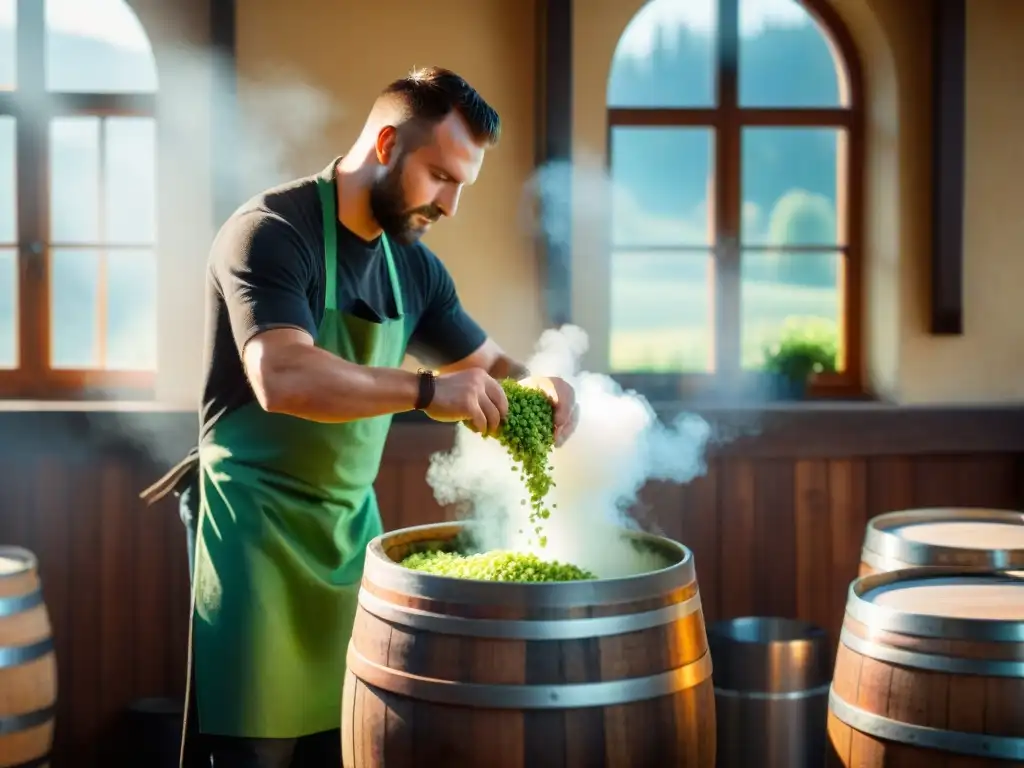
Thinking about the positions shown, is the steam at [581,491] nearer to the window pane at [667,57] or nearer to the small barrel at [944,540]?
the small barrel at [944,540]

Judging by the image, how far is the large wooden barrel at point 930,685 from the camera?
1.90 meters

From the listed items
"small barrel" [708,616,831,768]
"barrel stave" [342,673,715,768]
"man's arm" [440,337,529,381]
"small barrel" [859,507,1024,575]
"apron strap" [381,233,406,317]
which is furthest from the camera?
"small barrel" [708,616,831,768]

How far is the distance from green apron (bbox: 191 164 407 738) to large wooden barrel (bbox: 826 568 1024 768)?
953 millimetres

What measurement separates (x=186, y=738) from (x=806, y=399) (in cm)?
249

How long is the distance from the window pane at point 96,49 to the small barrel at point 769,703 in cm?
259

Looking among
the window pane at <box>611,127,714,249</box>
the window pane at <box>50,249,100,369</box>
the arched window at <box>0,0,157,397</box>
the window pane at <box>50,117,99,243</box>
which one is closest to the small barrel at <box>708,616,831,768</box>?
the window pane at <box>611,127,714,249</box>

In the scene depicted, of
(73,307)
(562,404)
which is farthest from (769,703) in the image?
(73,307)

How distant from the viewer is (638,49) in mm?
4043

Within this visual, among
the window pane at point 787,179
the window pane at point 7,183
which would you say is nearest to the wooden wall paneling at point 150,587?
the window pane at point 7,183

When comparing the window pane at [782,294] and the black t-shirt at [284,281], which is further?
the window pane at [782,294]

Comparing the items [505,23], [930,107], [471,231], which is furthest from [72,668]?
[930,107]

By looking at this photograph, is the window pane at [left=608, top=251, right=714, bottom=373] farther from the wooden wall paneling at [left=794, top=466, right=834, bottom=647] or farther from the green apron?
the green apron

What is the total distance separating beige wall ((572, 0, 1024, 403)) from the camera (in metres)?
3.99

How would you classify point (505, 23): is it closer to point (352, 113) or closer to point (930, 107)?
point (352, 113)
